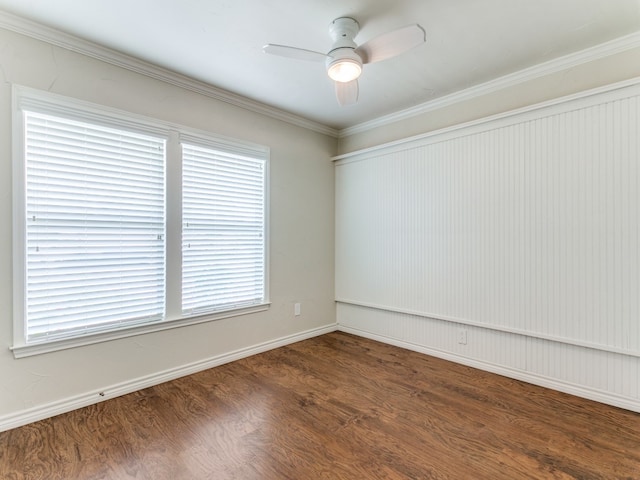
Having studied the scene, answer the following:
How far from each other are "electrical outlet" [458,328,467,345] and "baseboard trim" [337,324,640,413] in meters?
0.14

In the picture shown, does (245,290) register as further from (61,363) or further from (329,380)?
(61,363)

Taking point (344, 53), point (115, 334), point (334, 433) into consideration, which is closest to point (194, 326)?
point (115, 334)

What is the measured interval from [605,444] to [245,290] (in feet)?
9.55

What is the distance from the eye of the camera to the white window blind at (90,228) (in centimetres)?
210

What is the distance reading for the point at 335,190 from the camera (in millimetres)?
4172

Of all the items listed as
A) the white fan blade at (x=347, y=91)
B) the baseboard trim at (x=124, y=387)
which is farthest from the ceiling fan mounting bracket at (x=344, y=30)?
the baseboard trim at (x=124, y=387)

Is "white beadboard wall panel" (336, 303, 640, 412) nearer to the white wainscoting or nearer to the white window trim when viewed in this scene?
the white wainscoting

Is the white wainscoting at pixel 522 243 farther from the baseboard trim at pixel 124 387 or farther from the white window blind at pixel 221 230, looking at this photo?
the baseboard trim at pixel 124 387

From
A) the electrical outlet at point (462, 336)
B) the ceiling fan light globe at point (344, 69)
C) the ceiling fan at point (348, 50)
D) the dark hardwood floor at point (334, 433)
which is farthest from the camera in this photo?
the electrical outlet at point (462, 336)

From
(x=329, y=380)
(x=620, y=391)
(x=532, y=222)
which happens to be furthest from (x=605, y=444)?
(x=329, y=380)

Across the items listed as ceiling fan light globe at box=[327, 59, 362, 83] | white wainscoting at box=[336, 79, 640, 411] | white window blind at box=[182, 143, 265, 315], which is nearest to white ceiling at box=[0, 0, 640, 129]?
ceiling fan light globe at box=[327, 59, 362, 83]

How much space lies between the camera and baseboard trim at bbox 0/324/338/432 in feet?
6.68

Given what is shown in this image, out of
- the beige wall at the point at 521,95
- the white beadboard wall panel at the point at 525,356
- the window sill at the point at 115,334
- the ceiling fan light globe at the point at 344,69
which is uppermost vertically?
the beige wall at the point at 521,95

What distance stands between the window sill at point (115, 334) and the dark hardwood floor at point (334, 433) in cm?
46
